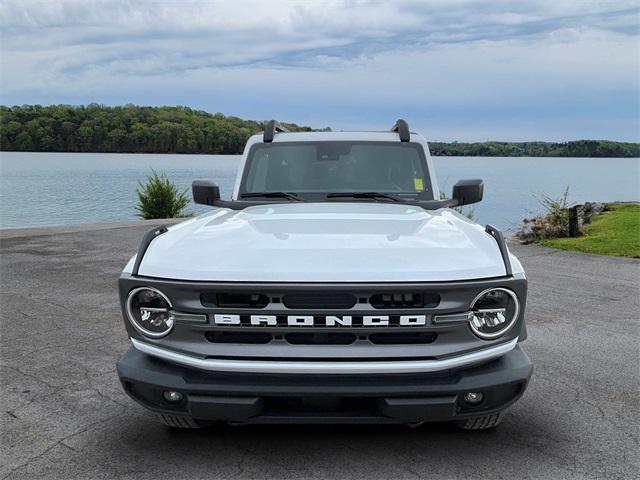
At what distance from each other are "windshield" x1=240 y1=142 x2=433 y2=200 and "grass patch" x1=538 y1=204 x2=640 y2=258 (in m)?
7.71

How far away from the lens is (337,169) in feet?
16.9

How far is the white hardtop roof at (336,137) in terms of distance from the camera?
17.7ft

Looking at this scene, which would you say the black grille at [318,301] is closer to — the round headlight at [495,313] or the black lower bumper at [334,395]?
the black lower bumper at [334,395]

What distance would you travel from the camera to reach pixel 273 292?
2920 millimetres

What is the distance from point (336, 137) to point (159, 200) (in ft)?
48.4

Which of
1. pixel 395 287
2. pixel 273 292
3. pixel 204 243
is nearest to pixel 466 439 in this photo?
pixel 395 287

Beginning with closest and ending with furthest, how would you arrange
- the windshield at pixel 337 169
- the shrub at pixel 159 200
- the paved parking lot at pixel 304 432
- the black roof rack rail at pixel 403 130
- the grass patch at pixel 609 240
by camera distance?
Result: the paved parking lot at pixel 304 432, the windshield at pixel 337 169, the black roof rack rail at pixel 403 130, the grass patch at pixel 609 240, the shrub at pixel 159 200

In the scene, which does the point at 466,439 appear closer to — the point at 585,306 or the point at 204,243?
the point at 204,243

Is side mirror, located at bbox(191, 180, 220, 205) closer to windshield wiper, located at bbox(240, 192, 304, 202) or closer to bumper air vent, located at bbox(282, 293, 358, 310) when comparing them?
windshield wiper, located at bbox(240, 192, 304, 202)

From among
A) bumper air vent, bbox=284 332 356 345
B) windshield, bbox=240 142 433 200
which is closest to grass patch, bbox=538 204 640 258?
windshield, bbox=240 142 433 200

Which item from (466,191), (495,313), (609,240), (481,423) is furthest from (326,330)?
(609,240)

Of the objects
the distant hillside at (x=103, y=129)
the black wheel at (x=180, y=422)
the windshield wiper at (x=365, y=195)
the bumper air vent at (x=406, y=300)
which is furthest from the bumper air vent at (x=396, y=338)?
the distant hillside at (x=103, y=129)

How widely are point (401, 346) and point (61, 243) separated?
442 inches

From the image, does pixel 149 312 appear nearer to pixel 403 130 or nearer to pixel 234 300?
pixel 234 300
